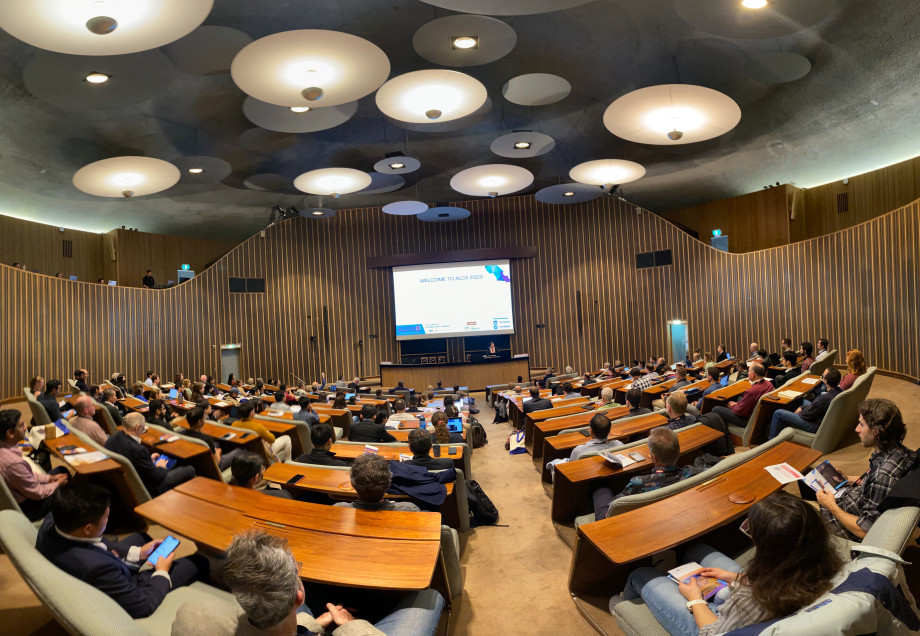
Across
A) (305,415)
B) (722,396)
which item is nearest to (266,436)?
(305,415)

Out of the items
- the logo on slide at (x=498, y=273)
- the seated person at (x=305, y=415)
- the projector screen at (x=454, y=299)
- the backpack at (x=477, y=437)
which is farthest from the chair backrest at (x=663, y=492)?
the logo on slide at (x=498, y=273)

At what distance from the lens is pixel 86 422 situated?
5.41 metres

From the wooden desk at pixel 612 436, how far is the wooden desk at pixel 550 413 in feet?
3.50

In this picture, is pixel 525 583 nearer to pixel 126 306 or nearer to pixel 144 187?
pixel 144 187

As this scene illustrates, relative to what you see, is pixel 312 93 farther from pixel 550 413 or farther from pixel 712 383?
pixel 712 383

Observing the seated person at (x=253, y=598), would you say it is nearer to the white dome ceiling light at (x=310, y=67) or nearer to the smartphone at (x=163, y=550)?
the smartphone at (x=163, y=550)

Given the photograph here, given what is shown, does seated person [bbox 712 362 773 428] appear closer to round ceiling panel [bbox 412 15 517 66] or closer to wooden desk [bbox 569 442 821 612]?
wooden desk [bbox 569 442 821 612]

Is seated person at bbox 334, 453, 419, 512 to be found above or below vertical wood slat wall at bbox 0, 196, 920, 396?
below

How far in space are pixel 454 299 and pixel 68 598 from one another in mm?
13099

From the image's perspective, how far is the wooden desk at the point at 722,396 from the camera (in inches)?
245

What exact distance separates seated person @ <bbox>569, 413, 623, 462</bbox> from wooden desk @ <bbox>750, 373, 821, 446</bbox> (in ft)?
6.97

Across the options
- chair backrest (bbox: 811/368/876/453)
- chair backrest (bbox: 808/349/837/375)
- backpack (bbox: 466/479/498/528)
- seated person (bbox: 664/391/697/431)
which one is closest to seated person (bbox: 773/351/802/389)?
chair backrest (bbox: 808/349/837/375)

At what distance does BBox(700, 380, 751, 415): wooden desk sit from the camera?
6.23 metres

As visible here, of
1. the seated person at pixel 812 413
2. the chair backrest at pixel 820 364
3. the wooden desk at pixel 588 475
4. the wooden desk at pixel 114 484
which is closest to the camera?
the wooden desk at pixel 588 475
